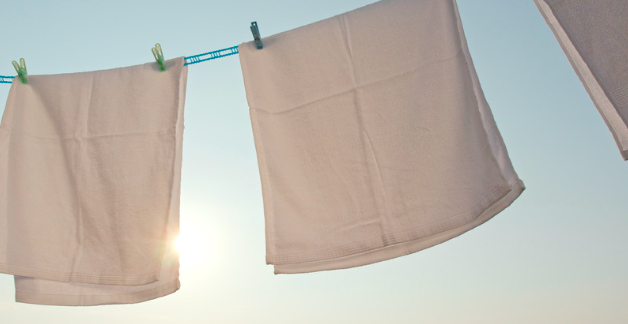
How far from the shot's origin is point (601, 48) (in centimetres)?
130

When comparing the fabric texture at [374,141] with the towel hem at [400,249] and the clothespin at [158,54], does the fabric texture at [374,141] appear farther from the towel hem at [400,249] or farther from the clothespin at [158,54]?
the clothespin at [158,54]

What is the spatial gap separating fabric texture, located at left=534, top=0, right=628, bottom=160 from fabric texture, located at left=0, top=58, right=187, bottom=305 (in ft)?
3.91

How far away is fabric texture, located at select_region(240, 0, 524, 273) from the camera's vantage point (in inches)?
55.7

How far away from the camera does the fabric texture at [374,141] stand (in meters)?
1.42

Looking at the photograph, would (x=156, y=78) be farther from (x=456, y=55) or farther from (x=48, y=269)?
(x=456, y=55)

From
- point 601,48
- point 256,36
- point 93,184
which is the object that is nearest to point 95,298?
point 93,184

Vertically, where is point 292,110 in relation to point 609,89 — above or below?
above

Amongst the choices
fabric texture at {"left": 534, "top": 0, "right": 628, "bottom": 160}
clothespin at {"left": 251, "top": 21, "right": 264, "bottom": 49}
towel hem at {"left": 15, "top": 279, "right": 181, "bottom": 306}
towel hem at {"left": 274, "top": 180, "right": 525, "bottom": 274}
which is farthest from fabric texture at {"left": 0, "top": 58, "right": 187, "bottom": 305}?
fabric texture at {"left": 534, "top": 0, "right": 628, "bottom": 160}

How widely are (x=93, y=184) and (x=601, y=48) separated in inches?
61.7

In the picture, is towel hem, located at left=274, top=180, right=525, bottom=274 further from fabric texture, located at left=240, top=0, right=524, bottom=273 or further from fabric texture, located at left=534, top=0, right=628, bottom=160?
fabric texture, located at left=534, top=0, right=628, bottom=160

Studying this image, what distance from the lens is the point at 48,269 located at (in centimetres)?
162

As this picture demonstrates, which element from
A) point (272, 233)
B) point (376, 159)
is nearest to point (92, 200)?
point (272, 233)

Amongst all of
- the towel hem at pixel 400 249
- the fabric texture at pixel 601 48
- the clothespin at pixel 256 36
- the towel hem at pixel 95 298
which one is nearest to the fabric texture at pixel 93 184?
the towel hem at pixel 95 298

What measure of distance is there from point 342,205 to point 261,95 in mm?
446
